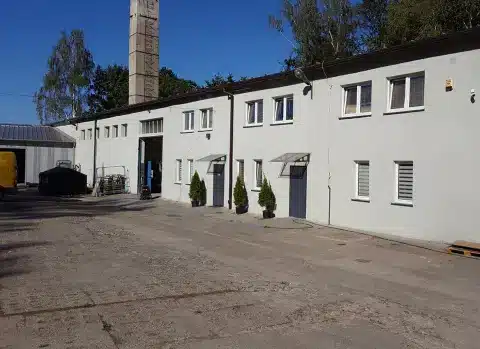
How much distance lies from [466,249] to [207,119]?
15.9m

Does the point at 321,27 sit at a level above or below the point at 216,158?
above

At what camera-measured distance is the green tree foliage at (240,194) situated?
2220 centimetres

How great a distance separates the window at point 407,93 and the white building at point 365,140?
0.03 metres

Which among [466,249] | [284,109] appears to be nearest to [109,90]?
[284,109]

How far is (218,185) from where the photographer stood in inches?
988

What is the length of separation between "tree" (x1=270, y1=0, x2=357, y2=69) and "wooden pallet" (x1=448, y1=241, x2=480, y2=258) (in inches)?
1111

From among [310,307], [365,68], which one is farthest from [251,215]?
[310,307]

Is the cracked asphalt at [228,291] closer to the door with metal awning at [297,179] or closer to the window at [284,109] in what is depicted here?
the door with metal awning at [297,179]

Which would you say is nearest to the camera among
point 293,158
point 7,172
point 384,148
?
point 384,148

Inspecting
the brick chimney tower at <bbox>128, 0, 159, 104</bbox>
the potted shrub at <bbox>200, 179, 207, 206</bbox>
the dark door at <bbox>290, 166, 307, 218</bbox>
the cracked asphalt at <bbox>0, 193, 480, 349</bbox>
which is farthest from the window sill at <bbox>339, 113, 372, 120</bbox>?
the brick chimney tower at <bbox>128, 0, 159, 104</bbox>

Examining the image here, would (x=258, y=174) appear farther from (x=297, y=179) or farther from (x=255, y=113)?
(x=297, y=179)

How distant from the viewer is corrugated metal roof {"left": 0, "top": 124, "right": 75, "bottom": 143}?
4534 centimetres

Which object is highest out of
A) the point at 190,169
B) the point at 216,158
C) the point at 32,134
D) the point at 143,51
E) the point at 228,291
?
the point at 143,51

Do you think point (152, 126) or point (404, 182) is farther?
point (152, 126)
